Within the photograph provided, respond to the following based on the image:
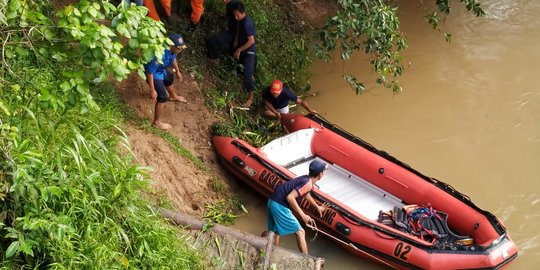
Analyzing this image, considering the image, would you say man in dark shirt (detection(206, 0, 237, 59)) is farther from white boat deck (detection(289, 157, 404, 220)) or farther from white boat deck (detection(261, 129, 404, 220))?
white boat deck (detection(289, 157, 404, 220))

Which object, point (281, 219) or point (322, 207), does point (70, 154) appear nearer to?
point (281, 219)

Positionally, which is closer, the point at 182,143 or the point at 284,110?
the point at 182,143

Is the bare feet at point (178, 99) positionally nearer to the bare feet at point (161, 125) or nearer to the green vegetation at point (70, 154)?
the bare feet at point (161, 125)

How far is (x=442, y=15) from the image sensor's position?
37.3 feet

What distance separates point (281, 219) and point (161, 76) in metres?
2.33

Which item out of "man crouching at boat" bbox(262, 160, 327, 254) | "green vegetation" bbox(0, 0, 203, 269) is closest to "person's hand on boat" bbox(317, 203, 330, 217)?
"man crouching at boat" bbox(262, 160, 327, 254)

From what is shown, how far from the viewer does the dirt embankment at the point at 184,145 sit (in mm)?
6645

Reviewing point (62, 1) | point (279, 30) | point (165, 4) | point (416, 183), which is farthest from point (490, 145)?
point (62, 1)

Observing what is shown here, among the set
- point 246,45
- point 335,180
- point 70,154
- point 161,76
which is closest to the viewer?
point 70,154

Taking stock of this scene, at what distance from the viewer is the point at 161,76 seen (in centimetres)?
694

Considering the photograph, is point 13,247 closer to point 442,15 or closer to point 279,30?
point 279,30

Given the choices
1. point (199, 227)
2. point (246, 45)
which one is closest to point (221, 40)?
point (246, 45)

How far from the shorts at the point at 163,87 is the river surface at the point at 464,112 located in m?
1.72

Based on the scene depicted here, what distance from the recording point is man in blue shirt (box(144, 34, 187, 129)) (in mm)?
6766
